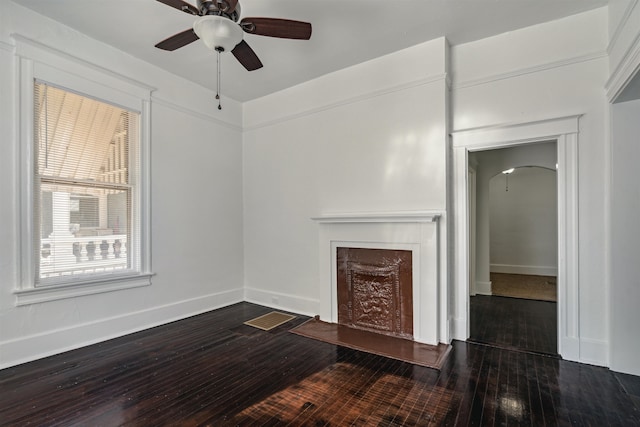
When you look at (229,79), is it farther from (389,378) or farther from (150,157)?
(389,378)

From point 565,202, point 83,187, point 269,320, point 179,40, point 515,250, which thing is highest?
point 179,40

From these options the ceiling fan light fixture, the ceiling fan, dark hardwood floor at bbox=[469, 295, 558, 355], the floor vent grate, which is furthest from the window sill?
dark hardwood floor at bbox=[469, 295, 558, 355]

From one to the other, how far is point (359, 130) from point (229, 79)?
1937 mm

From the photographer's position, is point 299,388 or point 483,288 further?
point 483,288

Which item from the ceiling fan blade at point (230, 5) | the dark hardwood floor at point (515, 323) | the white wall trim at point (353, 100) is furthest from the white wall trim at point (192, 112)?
the dark hardwood floor at point (515, 323)

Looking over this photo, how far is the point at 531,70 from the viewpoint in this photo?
3.13 metres

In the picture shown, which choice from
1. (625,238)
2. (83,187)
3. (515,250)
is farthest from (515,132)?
(515,250)

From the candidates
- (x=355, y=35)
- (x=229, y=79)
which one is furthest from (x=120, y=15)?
(x=355, y=35)

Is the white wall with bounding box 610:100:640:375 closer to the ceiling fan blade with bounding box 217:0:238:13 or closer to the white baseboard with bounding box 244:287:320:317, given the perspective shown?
the white baseboard with bounding box 244:287:320:317

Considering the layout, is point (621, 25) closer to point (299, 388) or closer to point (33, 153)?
point (299, 388)

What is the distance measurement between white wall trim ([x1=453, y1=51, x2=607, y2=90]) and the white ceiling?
425mm

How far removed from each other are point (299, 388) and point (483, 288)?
4210mm

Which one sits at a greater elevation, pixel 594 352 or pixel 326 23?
pixel 326 23

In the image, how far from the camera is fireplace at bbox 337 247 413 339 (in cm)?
346
